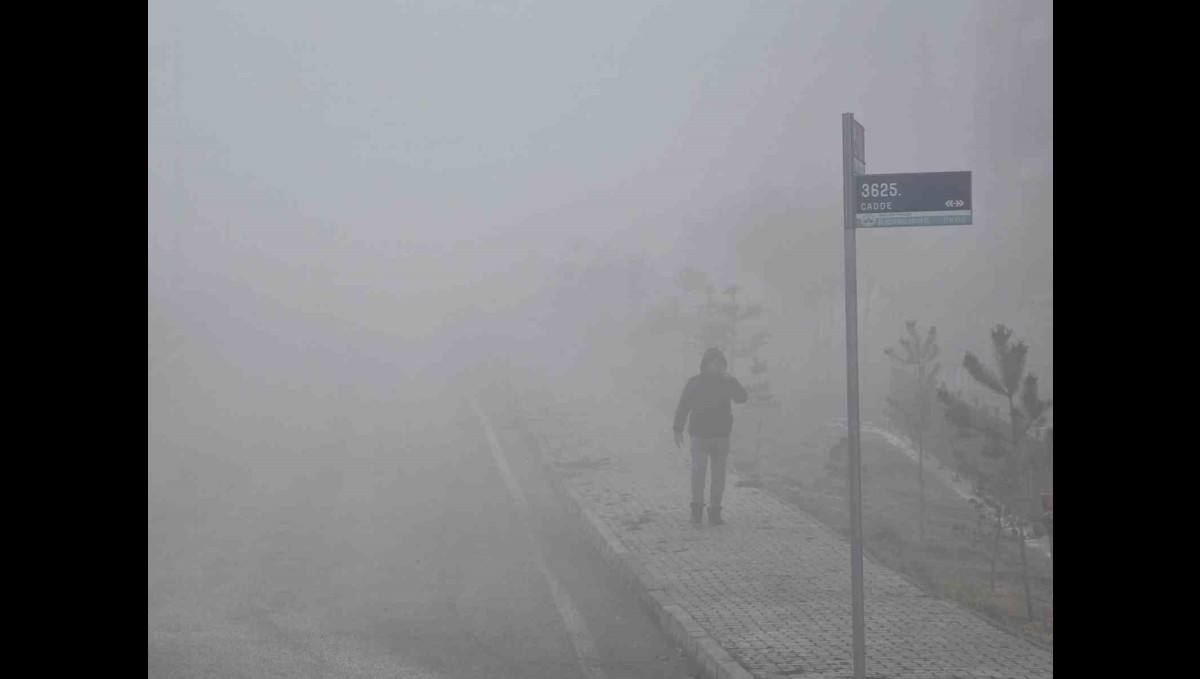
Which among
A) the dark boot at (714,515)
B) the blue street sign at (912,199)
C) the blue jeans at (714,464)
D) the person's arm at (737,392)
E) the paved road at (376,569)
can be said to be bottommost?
the paved road at (376,569)

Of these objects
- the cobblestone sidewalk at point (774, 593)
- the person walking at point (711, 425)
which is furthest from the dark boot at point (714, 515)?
the cobblestone sidewalk at point (774, 593)

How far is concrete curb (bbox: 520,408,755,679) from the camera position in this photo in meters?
6.53

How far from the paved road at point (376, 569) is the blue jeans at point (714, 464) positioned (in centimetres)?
128

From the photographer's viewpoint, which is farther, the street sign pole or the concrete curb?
the concrete curb

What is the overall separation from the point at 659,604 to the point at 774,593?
989mm

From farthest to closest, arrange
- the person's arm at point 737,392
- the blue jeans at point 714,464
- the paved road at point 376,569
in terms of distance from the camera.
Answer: the blue jeans at point 714,464 < the person's arm at point 737,392 < the paved road at point 376,569

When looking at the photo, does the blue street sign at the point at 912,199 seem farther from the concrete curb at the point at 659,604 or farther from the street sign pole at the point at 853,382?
the concrete curb at the point at 659,604

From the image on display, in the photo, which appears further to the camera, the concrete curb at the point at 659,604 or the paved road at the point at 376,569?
the paved road at the point at 376,569

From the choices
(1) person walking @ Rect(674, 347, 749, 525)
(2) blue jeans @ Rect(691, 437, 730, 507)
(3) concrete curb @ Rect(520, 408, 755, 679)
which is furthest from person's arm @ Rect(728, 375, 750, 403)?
(3) concrete curb @ Rect(520, 408, 755, 679)

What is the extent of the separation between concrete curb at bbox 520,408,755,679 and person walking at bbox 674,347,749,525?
42.8 inches

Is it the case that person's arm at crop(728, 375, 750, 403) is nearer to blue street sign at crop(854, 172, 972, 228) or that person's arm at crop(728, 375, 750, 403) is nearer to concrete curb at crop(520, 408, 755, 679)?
concrete curb at crop(520, 408, 755, 679)

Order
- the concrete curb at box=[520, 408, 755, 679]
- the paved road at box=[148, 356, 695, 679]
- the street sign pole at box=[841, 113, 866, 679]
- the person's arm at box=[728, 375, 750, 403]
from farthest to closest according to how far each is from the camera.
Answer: the person's arm at box=[728, 375, 750, 403] → the paved road at box=[148, 356, 695, 679] → the concrete curb at box=[520, 408, 755, 679] → the street sign pole at box=[841, 113, 866, 679]

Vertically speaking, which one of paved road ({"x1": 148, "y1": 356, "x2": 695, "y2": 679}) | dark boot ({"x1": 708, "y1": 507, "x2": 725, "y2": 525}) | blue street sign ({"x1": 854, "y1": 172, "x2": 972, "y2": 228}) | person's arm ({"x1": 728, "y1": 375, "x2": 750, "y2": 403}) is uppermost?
blue street sign ({"x1": 854, "y1": 172, "x2": 972, "y2": 228})

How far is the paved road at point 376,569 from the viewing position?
22.4ft
